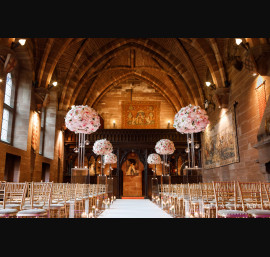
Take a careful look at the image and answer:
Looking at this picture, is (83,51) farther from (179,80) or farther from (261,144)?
(261,144)

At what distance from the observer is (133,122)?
21.9 meters

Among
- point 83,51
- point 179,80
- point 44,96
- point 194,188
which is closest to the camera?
point 194,188

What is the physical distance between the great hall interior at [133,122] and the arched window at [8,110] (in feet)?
0.15

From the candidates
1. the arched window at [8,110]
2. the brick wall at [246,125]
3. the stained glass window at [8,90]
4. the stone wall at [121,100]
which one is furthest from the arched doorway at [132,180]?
the stained glass window at [8,90]

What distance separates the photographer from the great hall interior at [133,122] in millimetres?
6883

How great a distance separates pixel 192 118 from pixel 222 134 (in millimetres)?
7490

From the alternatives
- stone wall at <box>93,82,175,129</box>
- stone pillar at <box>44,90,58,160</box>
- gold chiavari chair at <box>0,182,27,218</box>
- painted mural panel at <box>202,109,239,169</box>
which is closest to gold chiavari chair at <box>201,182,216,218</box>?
gold chiavari chair at <box>0,182,27,218</box>

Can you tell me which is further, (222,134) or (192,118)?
(222,134)

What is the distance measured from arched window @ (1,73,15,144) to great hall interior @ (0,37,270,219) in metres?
0.04

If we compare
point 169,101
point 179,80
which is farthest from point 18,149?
point 169,101

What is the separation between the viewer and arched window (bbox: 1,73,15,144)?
11109mm

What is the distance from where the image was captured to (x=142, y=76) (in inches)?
841

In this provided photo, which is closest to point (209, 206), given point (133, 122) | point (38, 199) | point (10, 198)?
point (38, 199)

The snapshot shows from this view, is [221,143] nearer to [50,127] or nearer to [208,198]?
[208,198]
